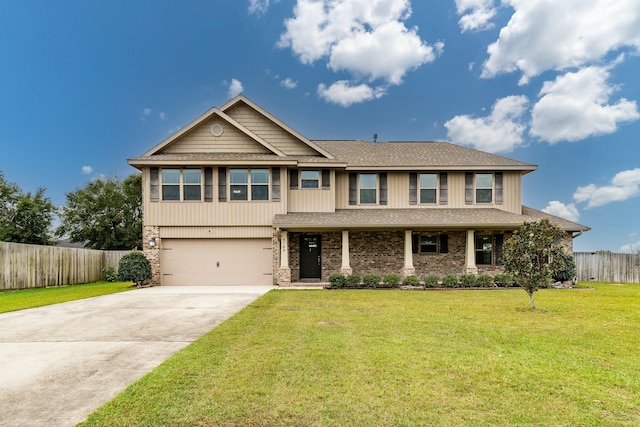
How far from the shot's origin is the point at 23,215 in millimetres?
26422

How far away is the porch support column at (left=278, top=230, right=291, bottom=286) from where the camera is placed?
51.1 ft

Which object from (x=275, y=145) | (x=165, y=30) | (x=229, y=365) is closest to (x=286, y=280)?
(x=275, y=145)

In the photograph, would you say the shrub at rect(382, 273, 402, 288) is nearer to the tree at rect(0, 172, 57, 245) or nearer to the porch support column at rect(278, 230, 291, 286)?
the porch support column at rect(278, 230, 291, 286)

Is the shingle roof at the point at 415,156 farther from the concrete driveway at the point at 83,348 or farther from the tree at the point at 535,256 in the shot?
the concrete driveway at the point at 83,348

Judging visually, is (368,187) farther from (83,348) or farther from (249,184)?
(83,348)

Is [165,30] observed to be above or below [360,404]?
above

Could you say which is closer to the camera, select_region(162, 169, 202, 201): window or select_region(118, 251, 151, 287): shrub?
select_region(118, 251, 151, 287): shrub

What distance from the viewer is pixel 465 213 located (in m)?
17.0

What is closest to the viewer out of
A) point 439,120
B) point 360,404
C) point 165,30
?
point 360,404

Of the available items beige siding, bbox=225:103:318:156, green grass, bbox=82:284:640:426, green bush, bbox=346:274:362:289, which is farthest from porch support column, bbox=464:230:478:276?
beige siding, bbox=225:103:318:156

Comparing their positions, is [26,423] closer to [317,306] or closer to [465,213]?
[317,306]

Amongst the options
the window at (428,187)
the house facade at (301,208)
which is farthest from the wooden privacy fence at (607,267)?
the window at (428,187)

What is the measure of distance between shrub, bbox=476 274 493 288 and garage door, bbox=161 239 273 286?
9.02m

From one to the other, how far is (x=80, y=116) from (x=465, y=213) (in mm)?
26829
